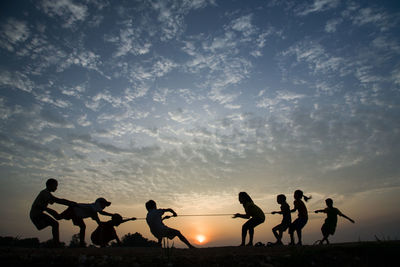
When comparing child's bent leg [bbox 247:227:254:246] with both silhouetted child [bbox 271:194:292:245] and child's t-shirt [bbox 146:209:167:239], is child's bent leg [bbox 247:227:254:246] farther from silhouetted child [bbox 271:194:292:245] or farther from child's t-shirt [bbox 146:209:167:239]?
child's t-shirt [bbox 146:209:167:239]

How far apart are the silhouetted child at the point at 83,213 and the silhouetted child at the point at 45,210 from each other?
546 millimetres

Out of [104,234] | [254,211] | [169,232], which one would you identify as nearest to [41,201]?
[104,234]

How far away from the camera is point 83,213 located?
30.2ft

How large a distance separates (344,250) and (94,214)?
814cm

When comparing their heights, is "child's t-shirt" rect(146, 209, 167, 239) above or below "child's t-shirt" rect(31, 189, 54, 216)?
below

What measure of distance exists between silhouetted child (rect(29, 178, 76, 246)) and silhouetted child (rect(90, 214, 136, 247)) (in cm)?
154

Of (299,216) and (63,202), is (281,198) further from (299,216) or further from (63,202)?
(63,202)

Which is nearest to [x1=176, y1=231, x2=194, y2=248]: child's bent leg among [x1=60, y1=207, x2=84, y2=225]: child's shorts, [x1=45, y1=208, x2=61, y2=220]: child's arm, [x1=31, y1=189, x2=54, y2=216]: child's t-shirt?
[x1=60, y1=207, x2=84, y2=225]: child's shorts

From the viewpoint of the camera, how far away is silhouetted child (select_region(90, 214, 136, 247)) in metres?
9.73

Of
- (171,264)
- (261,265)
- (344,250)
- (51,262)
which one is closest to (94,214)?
(51,262)

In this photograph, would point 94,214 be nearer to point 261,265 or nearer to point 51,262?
point 51,262

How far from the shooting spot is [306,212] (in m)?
10.6

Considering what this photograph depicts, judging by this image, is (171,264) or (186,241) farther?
(186,241)

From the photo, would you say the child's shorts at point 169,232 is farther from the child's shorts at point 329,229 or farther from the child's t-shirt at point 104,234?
the child's shorts at point 329,229
